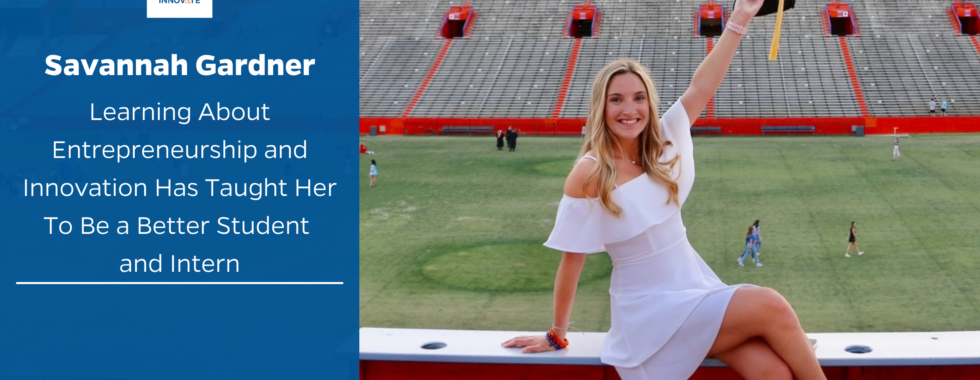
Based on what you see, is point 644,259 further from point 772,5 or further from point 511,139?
point 511,139

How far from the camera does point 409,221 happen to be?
21.8 meters

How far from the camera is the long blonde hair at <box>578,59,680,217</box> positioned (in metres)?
4.26

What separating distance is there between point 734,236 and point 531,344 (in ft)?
52.0

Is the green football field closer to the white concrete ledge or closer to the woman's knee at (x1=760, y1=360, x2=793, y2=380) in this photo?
the white concrete ledge

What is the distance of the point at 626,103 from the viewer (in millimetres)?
4391

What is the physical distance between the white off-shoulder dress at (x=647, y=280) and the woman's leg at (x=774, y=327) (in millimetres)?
120

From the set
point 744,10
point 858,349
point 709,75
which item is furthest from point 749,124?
point 858,349

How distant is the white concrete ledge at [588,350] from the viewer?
4.27 metres

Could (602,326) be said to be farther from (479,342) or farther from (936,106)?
(936,106)

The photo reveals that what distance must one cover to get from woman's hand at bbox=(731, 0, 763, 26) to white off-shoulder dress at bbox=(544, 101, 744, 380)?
941 mm

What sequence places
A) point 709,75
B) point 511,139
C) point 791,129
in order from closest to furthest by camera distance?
1. point 709,75
2. point 511,139
3. point 791,129

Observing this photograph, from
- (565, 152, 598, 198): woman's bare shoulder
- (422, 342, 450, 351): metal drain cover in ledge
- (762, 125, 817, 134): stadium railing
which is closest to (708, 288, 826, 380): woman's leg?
(565, 152, 598, 198): woman's bare shoulder
